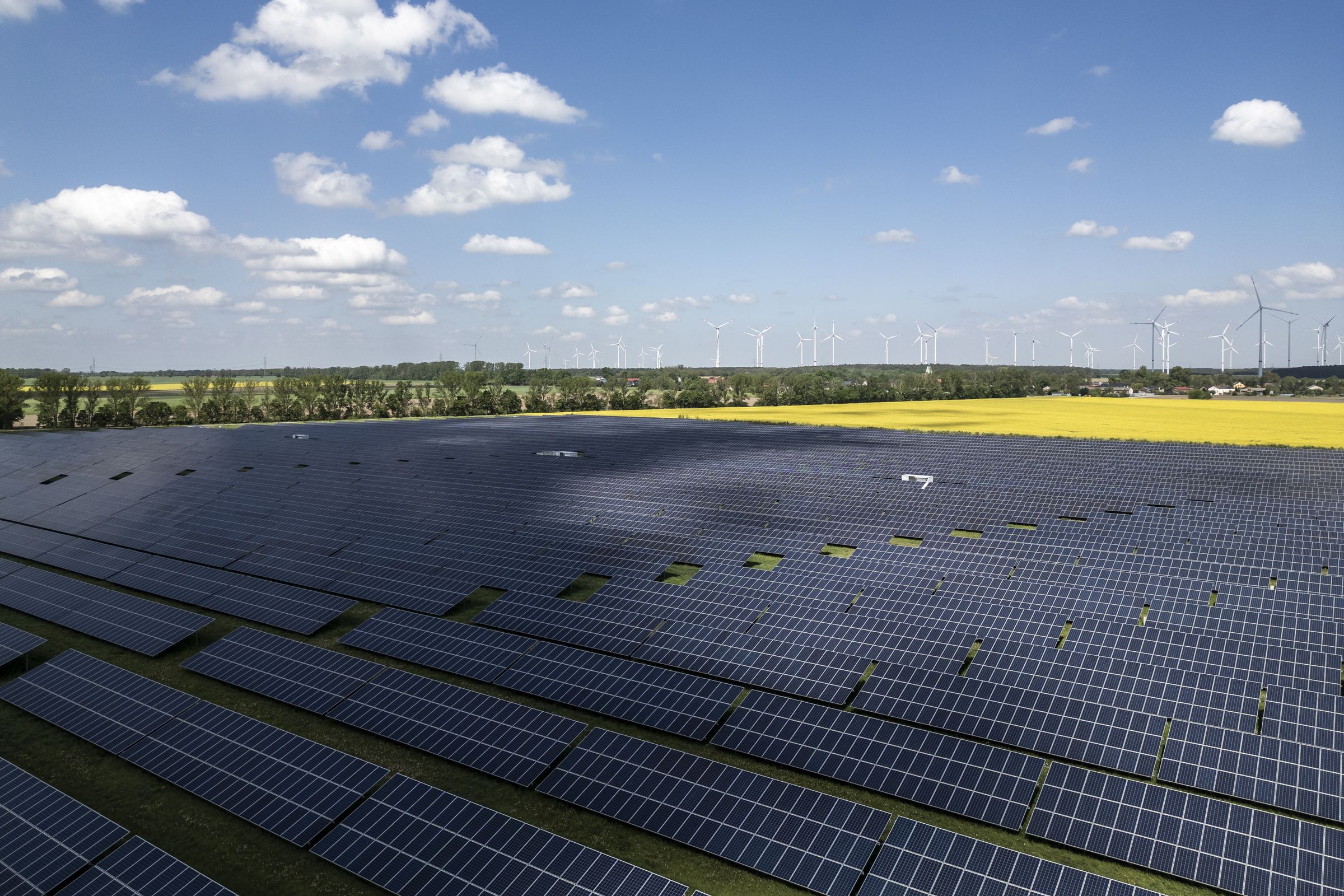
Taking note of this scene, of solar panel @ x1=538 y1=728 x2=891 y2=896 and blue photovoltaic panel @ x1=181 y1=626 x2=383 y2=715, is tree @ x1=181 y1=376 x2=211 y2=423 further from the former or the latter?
solar panel @ x1=538 y1=728 x2=891 y2=896

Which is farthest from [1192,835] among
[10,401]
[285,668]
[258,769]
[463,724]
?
[10,401]

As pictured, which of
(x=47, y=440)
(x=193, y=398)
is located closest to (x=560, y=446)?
(x=47, y=440)

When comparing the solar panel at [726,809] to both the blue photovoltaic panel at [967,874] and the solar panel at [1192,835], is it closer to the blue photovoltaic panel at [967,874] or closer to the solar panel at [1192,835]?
the blue photovoltaic panel at [967,874]

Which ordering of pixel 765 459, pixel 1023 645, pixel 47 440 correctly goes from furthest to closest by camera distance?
pixel 47 440, pixel 765 459, pixel 1023 645

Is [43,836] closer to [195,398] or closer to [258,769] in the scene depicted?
[258,769]

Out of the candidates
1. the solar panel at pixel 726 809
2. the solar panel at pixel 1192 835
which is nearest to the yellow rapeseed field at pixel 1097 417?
the solar panel at pixel 1192 835

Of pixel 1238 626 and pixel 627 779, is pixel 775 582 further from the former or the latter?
pixel 1238 626
